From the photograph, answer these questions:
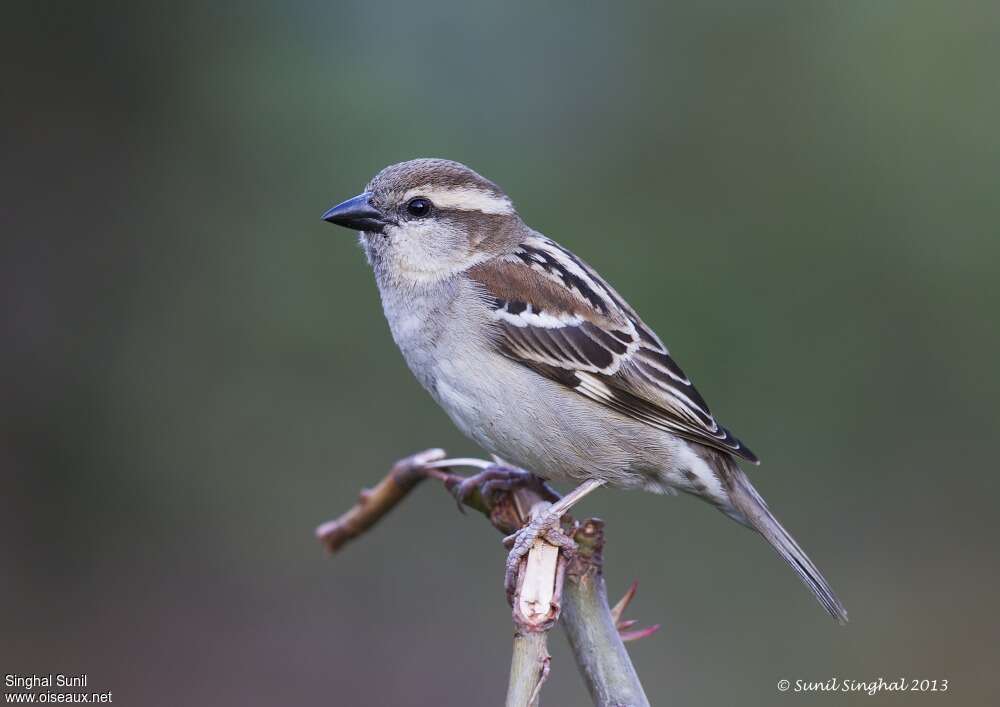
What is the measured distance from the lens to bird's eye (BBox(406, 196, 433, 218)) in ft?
15.1

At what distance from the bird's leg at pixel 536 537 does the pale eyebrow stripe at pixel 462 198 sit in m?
1.44

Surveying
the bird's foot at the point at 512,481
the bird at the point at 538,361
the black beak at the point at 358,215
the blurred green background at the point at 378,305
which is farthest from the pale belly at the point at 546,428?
the blurred green background at the point at 378,305

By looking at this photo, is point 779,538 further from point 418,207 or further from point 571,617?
point 418,207

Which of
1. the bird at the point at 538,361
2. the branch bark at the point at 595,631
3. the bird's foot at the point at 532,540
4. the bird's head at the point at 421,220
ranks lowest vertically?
the branch bark at the point at 595,631

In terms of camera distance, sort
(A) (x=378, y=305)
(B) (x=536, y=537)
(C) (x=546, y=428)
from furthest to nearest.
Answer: (A) (x=378, y=305), (C) (x=546, y=428), (B) (x=536, y=537)

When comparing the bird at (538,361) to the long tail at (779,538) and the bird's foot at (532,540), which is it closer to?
the long tail at (779,538)

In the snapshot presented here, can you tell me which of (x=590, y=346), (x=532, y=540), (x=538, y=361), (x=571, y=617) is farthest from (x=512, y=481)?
(x=571, y=617)

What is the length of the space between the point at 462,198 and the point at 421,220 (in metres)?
0.21

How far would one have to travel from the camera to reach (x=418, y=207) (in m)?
4.61

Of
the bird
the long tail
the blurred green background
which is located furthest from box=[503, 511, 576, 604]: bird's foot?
the blurred green background

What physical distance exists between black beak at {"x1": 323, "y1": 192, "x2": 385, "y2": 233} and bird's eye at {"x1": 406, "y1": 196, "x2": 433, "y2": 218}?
0.13m

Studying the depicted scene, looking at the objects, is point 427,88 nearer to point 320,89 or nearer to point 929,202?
point 320,89

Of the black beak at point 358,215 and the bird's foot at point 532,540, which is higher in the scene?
the black beak at point 358,215

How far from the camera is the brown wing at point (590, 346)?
168 inches
